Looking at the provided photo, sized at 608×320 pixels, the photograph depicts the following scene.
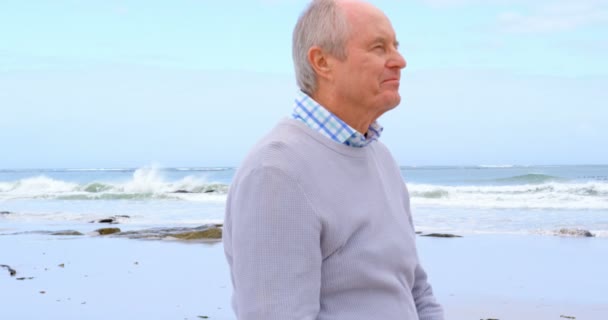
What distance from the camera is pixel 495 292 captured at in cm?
726

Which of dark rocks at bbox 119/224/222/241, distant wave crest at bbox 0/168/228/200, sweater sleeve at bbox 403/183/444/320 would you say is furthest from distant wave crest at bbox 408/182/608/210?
sweater sleeve at bbox 403/183/444/320

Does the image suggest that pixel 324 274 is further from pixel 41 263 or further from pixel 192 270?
pixel 41 263

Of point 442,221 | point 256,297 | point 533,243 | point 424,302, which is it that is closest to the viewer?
point 256,297

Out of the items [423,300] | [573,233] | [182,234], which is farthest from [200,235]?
[423,300]

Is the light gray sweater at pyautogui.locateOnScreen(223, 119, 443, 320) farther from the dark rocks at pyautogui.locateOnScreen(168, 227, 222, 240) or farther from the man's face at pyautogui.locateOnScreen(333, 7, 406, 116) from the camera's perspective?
Answer: the dark rocks at pyautogui.locateOnScreen(168, 227, 222, 240)

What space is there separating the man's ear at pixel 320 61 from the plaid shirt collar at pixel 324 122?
66 mm

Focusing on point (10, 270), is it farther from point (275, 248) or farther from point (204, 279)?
point (275, 248)

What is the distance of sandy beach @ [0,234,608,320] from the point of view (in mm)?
6488

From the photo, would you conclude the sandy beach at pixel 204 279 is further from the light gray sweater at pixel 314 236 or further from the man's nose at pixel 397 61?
the man's nose at pixel 397 61

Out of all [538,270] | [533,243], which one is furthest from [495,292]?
[533,243]

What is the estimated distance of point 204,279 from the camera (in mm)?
7926

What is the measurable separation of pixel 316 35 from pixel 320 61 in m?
0.06

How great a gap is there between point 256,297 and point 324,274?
171 millimetres

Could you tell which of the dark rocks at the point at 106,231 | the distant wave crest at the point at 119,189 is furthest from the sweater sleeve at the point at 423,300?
the distant wave crest at the point at 119,189
